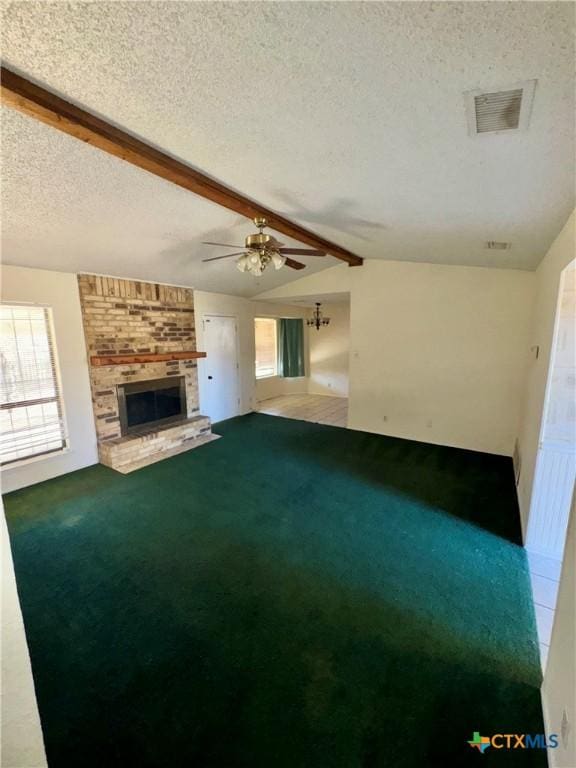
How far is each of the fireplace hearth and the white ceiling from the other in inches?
79.7

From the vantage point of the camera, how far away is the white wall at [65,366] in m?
3.34

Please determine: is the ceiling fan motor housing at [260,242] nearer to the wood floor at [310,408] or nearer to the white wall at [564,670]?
the white wall at [564,670]

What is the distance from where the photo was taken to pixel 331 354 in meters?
8.04

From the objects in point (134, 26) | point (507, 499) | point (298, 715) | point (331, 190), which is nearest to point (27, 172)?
point (134, 26)

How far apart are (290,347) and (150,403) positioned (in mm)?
3905

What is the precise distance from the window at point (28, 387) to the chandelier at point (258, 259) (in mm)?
2504

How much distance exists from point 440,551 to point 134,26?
3.25 metres

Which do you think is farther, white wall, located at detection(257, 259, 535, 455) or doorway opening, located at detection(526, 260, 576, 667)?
white wall, located at detection(257, 259, 535, 455)

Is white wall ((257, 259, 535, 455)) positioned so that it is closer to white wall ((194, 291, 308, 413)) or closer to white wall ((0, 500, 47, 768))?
white wall ((194, 291, 308, 413))

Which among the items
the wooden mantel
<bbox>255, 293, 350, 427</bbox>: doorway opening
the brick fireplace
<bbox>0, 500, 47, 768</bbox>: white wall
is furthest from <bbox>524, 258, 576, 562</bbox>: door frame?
<bbox>255, 293, 350, 427</bbox>: doorway opening

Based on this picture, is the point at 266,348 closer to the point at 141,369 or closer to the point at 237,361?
the point at 237,361

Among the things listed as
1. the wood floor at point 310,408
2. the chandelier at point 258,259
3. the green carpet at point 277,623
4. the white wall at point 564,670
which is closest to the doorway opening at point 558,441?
the green carpet at point 277,623

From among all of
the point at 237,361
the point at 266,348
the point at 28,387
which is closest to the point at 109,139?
the point at 28,387

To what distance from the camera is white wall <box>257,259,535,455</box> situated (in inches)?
162
